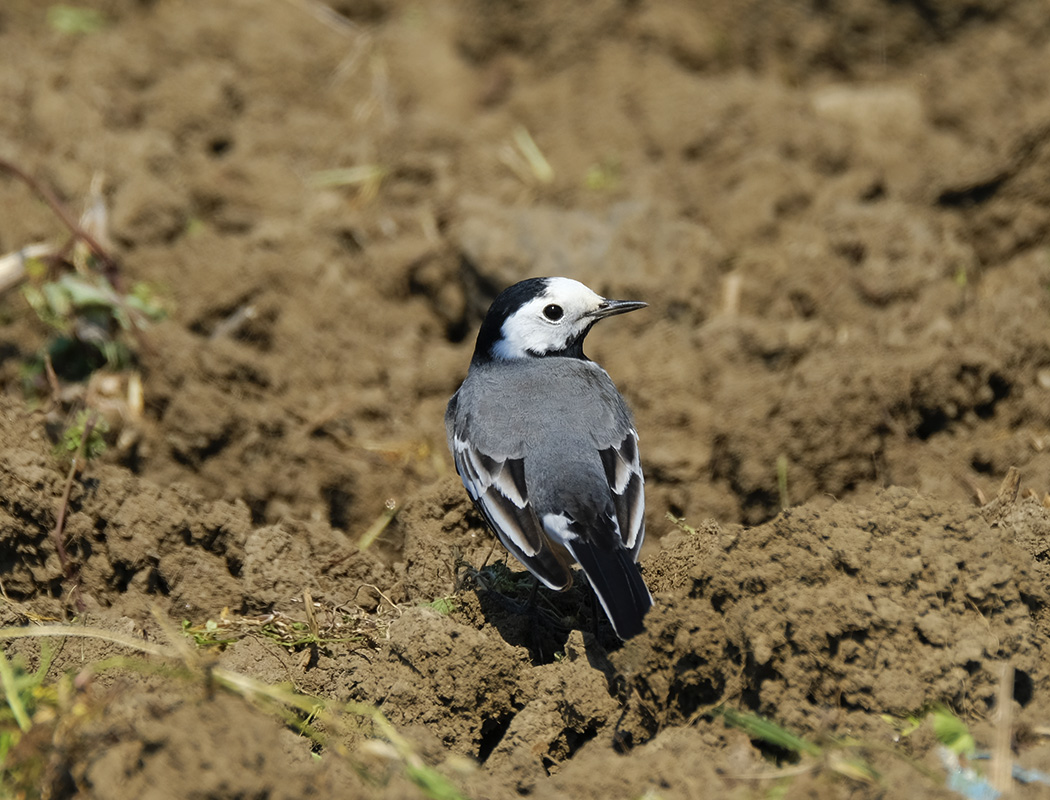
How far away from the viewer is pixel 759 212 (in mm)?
7648

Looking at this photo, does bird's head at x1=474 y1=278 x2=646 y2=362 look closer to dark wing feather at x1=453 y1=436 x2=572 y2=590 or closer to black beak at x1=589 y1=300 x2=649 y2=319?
black beak at x1=589 y1=300 x2=649 y2=319

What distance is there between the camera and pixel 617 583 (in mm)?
4113

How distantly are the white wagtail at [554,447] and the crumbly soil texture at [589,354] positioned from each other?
26 cm

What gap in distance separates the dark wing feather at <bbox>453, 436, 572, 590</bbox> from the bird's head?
2.49 feet

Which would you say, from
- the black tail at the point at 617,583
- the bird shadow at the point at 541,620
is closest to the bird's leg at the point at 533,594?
the bird shadow at the point at 541,620

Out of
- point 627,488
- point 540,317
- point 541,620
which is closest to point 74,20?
point 540,317

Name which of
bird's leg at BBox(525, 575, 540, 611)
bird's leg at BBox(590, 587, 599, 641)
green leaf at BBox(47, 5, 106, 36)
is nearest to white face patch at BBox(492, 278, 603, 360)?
bird's leg at BBox(525, 575, 540, 611)

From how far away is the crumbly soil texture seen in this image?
3.53 meters

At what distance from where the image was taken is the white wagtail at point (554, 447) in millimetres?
4371

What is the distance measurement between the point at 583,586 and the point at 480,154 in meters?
4.56

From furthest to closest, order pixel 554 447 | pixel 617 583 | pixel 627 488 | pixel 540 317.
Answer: pixel 540 317
pixel 554 447
pixel 627 488
pixel 617 583

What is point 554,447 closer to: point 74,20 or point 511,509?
point 511,509

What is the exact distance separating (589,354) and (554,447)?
2065 mm

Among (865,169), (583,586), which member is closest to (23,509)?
(583,586)
